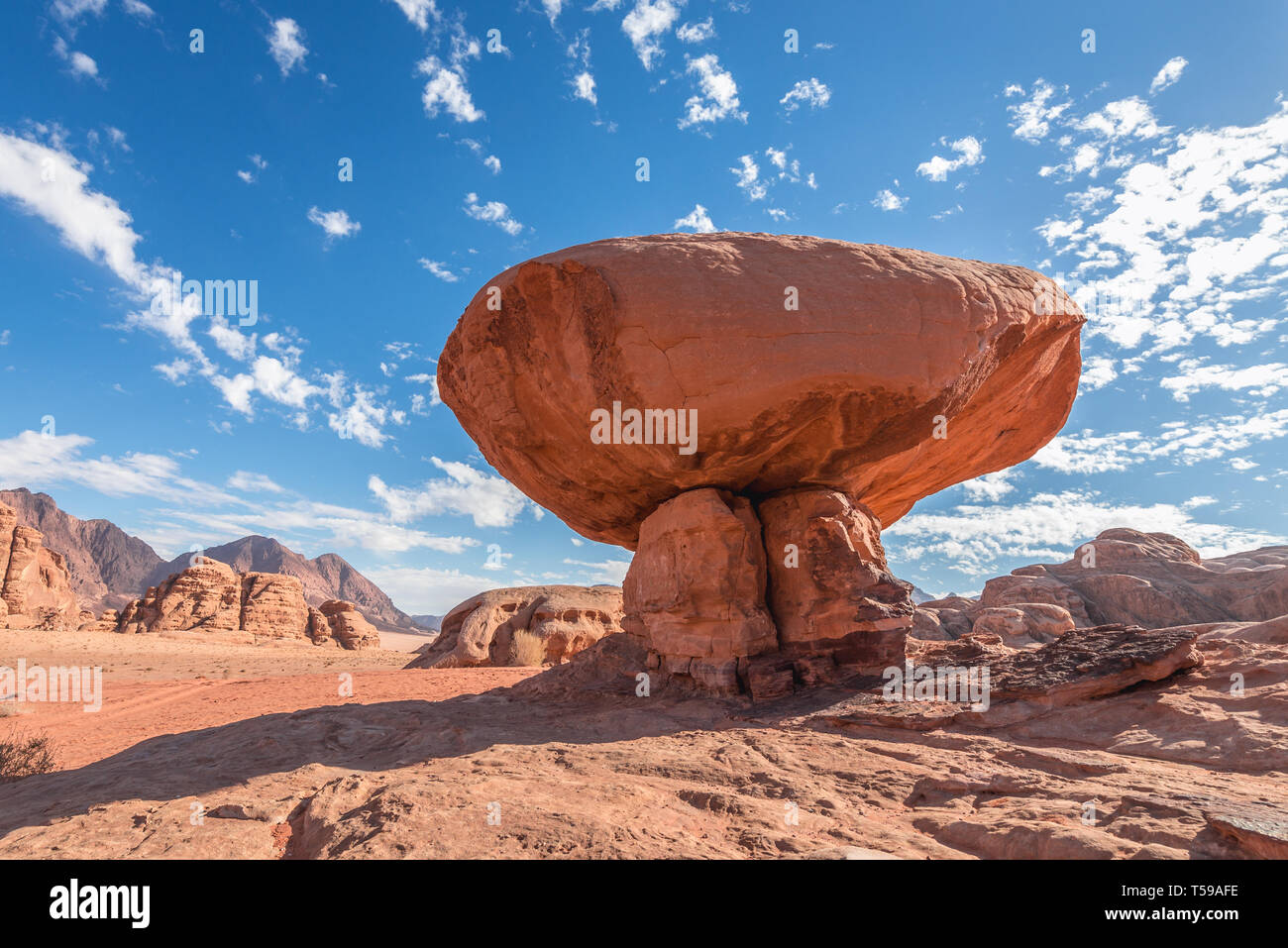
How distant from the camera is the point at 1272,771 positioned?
3.46 meters

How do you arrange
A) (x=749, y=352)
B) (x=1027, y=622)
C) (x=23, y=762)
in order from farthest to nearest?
(x=1027, y=622)
(x=749, y=352)
(x=23, y=762)

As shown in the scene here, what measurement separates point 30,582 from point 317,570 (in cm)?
10306

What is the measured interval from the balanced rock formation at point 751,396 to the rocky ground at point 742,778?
2.83 ft

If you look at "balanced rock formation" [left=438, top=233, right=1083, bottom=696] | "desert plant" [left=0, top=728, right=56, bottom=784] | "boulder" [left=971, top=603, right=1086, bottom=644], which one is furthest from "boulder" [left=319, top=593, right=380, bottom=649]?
"boulder" [left=971, top=603, right=1086, bottom=644]

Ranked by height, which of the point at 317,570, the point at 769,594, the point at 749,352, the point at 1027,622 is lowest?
the point at 317,570

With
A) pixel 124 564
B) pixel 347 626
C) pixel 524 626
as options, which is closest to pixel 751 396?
pixel 524 626

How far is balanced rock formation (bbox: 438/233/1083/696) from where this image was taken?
6055 millimetres

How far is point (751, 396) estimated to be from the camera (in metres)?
6.09

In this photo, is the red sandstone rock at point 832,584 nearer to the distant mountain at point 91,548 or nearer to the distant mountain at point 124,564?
the distant mountain at point 124,564

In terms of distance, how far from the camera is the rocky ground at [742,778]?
2752 millimetres

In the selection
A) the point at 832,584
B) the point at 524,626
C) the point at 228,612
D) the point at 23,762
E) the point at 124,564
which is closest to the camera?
the point at 23,762

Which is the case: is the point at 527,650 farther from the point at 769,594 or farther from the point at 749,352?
the point at 749,352
